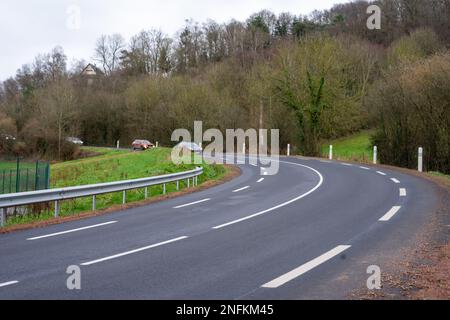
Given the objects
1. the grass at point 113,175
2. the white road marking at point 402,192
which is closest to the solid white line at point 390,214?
the white road marking at point 402,192

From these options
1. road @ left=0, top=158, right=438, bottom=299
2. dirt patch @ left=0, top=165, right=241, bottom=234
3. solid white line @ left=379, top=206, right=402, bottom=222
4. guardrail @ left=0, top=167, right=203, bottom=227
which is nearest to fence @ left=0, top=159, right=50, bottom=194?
guardrail @ left=0, top=167, right=203, bottom=227

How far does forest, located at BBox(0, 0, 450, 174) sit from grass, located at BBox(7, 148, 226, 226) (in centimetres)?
1187

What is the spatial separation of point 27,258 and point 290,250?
447 cm

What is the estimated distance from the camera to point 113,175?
30.9m

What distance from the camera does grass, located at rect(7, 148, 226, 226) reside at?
663 inches

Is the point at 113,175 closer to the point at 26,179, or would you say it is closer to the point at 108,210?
the point at 26,179

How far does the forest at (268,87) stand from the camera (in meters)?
30.8

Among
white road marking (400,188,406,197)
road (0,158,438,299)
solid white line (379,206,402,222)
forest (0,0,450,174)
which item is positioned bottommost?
road (0,158,438,299)

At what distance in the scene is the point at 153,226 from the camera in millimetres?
11750

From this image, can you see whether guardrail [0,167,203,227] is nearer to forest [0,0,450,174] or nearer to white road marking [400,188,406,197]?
white road marking [400,188,406,197]

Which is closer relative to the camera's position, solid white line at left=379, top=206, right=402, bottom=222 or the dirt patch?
solid white line at left=379, top=206, right=402, bottom=222

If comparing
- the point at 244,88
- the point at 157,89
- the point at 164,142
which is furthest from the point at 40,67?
the point at 244,88

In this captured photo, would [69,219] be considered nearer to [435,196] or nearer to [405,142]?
[435,196]

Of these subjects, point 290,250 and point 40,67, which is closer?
point 290,250
